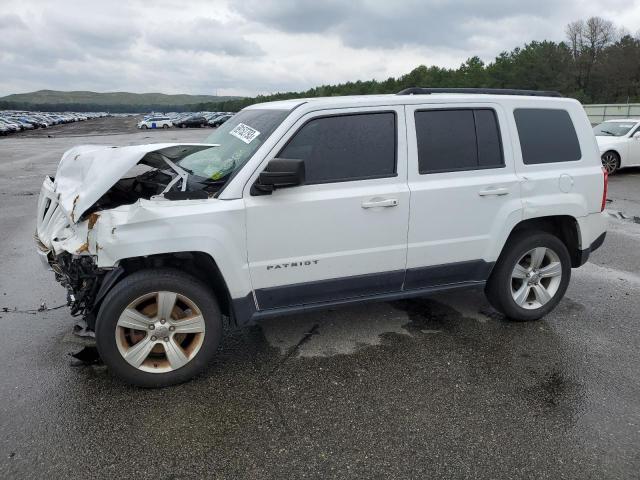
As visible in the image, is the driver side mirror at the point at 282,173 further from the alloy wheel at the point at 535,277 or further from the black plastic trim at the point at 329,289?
the alloy wheel at the point at 535,277

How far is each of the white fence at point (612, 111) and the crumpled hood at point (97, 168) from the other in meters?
36.0

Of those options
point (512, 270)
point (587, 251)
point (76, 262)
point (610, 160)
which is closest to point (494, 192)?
point (512, 270)

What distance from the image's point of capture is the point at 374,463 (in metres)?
2.76

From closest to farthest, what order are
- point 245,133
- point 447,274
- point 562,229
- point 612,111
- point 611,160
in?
point 245,133
point 447,274
point 562,229
point 611,160
point 612,111

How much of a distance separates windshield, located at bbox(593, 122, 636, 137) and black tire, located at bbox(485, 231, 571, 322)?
38.2ft

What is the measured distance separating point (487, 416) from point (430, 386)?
451 mm

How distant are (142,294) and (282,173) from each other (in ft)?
4.01

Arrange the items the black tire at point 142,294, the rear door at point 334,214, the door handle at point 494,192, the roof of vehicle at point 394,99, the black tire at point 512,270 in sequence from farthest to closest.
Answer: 1. the black tire at point 512,270
2. the door handle at point 494,192
3. the roof of vehicle at point 394,99
4. the rear door at point 334,214
5. the black tire at point 142,294

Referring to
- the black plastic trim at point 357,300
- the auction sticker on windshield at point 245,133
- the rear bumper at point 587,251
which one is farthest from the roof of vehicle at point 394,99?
the black plastic trim at point 357,300

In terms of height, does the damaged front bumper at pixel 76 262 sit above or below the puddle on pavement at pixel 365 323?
above

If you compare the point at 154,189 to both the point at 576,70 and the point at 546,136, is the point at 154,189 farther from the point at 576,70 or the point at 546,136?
the point at 576,70

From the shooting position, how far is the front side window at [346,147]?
3650 mm

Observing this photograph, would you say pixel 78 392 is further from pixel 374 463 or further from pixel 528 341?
pixel 528 341

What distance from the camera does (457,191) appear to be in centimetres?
396
